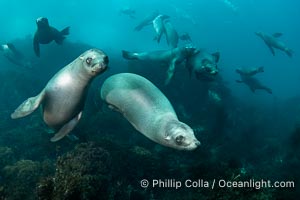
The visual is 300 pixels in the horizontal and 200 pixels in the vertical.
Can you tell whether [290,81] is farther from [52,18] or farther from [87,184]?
[87,184]

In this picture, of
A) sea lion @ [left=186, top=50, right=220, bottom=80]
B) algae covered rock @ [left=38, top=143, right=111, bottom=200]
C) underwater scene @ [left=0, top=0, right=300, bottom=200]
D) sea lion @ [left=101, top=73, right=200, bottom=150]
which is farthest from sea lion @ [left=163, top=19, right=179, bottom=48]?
sea lion @ [left=101, top=73, right=200, bottom=150]

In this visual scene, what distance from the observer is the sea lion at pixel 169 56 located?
35.4ft

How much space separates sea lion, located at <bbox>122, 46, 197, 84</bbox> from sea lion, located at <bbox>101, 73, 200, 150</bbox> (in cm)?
441

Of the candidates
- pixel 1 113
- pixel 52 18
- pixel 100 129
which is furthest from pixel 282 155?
pixel 52 18

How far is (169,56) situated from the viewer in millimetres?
11688

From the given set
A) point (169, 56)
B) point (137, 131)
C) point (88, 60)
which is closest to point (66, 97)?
point (88, 60)

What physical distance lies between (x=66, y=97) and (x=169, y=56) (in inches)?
245

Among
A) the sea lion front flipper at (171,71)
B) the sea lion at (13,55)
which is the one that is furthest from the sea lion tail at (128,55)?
the sea lion at (13,55)

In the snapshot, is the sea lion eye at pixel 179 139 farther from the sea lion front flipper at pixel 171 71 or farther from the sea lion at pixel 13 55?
the sea lion at pixel 13 55

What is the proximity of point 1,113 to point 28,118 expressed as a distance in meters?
1.37

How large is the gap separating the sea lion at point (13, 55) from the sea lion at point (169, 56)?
6881 mm

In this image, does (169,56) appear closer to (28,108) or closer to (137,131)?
(137,131)

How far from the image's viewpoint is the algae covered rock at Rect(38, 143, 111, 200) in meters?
4.51

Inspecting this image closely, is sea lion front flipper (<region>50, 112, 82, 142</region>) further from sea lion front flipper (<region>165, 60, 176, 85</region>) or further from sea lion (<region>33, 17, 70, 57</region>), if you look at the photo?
sea lion (<region>33, 17, 70, 57</region>)
